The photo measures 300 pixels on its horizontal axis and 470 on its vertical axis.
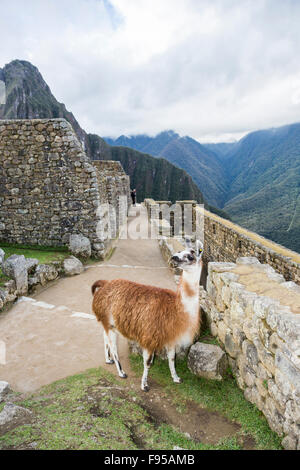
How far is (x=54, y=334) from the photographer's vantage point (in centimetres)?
475

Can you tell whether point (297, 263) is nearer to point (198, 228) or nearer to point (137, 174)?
point (198, 228)

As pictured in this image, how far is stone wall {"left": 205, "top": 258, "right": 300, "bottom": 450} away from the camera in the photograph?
2141mm

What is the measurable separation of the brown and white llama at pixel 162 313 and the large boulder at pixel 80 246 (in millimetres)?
5294

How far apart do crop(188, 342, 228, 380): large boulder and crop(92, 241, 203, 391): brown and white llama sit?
16 centimetres

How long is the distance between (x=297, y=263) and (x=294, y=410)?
394 centimetres

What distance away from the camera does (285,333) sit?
223cm

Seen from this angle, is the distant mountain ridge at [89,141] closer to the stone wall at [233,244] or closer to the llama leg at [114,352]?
the stone wall at [233,244]

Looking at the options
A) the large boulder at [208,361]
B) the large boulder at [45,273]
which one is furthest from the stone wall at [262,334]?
the large boulder at [45,273]

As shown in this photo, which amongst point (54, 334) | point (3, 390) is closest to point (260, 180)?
point (54, 334)

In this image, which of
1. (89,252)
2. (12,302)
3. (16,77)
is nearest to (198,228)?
(89,252)

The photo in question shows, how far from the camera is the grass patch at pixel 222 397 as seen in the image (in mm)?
2393

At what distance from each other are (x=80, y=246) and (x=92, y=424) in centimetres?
644

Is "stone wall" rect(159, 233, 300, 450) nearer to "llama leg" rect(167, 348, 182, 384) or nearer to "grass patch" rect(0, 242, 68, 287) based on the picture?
"llama leg" rect(167, 348, 182, 384)

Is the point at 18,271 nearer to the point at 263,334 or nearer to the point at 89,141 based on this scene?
the point at 263,334
